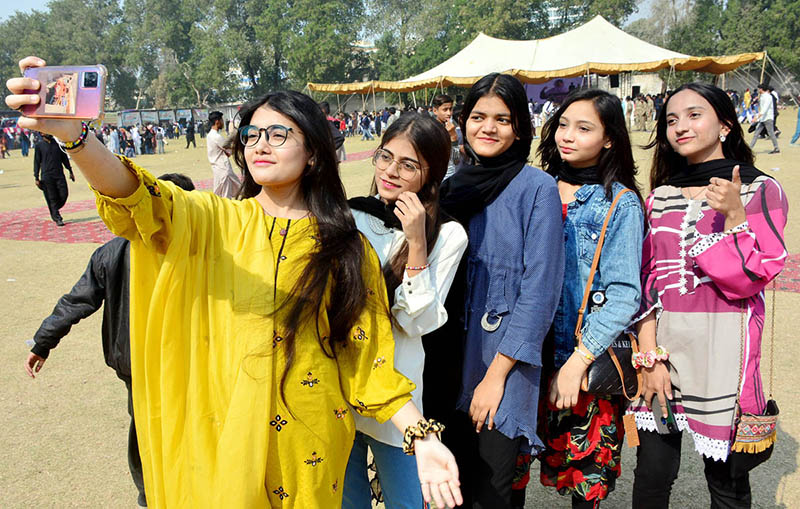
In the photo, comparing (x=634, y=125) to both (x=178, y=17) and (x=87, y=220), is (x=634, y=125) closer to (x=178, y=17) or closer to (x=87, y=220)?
(x=87, y=220)

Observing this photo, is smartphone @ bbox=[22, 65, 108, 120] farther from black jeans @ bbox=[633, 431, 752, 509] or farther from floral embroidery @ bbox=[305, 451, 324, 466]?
black jeans @ bbox=[633, 431, 752, 509]

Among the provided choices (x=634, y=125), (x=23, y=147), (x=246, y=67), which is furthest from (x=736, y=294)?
(x=246, y=67)

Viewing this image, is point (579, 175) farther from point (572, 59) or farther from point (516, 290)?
point (572, 59)

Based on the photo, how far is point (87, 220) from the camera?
36.4ft

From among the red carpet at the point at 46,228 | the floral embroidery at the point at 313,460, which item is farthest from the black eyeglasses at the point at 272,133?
the red carpet at the point at 46,228

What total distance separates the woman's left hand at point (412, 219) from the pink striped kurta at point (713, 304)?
103 centimetres

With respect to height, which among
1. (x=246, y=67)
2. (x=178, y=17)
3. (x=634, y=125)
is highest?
(x=178, y=17)

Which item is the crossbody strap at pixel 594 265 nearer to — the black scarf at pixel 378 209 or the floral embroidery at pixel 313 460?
the black scarf at pixel 378 209

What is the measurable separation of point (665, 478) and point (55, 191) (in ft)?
35.3

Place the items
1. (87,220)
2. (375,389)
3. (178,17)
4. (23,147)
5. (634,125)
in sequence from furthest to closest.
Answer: (178,17) < (23,147) < (634,125) < (87,220) < (375,389)

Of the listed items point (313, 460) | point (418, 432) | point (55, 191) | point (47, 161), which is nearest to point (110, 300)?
point (313, 460)

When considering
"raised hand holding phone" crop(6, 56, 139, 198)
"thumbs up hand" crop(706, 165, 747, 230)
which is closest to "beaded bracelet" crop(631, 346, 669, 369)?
"thumbs up hand" crop(706, 165, 747, 230)

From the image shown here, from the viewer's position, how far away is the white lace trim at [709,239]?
6.81ft

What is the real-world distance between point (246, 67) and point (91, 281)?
2407 inches
